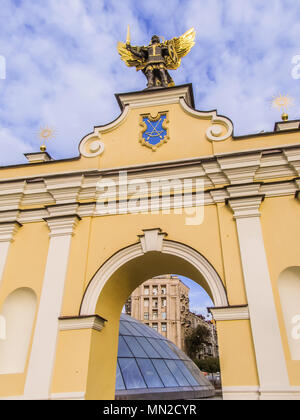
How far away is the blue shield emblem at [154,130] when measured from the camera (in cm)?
895

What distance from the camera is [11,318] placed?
787 cm

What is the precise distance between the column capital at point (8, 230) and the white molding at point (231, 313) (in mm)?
5188

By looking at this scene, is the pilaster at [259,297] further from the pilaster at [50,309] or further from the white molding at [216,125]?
the pilaster at [50,309]

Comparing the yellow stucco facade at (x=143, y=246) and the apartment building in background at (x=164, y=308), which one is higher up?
the apartment building in background at (x=164, y=308)

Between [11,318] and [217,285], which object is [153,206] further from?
[11,318]

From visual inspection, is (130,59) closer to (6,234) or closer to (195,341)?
(6,234)

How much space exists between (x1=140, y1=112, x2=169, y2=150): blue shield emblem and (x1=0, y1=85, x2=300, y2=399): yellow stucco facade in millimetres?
175

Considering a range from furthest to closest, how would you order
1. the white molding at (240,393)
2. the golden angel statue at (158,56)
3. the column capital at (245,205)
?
the golden angel statue at (158,56) → the column capital at (245,205) → the white molding at (240,393)

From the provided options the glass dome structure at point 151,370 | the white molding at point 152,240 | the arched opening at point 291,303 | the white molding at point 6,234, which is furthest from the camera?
the glass dome structure at point 151,370

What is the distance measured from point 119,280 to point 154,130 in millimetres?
4091

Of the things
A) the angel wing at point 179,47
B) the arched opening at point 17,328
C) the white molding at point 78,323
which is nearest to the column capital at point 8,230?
the arched opening at point 17,328

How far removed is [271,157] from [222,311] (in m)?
3.74

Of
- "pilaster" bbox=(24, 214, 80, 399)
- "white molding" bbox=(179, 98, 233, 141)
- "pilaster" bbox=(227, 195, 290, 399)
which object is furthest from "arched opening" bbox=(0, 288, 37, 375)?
"white molding" bbox=(179, 98, 233, 141)

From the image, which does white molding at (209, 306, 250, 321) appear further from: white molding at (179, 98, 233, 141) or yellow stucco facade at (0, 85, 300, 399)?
white molding at (179, 98, 233, 141)
